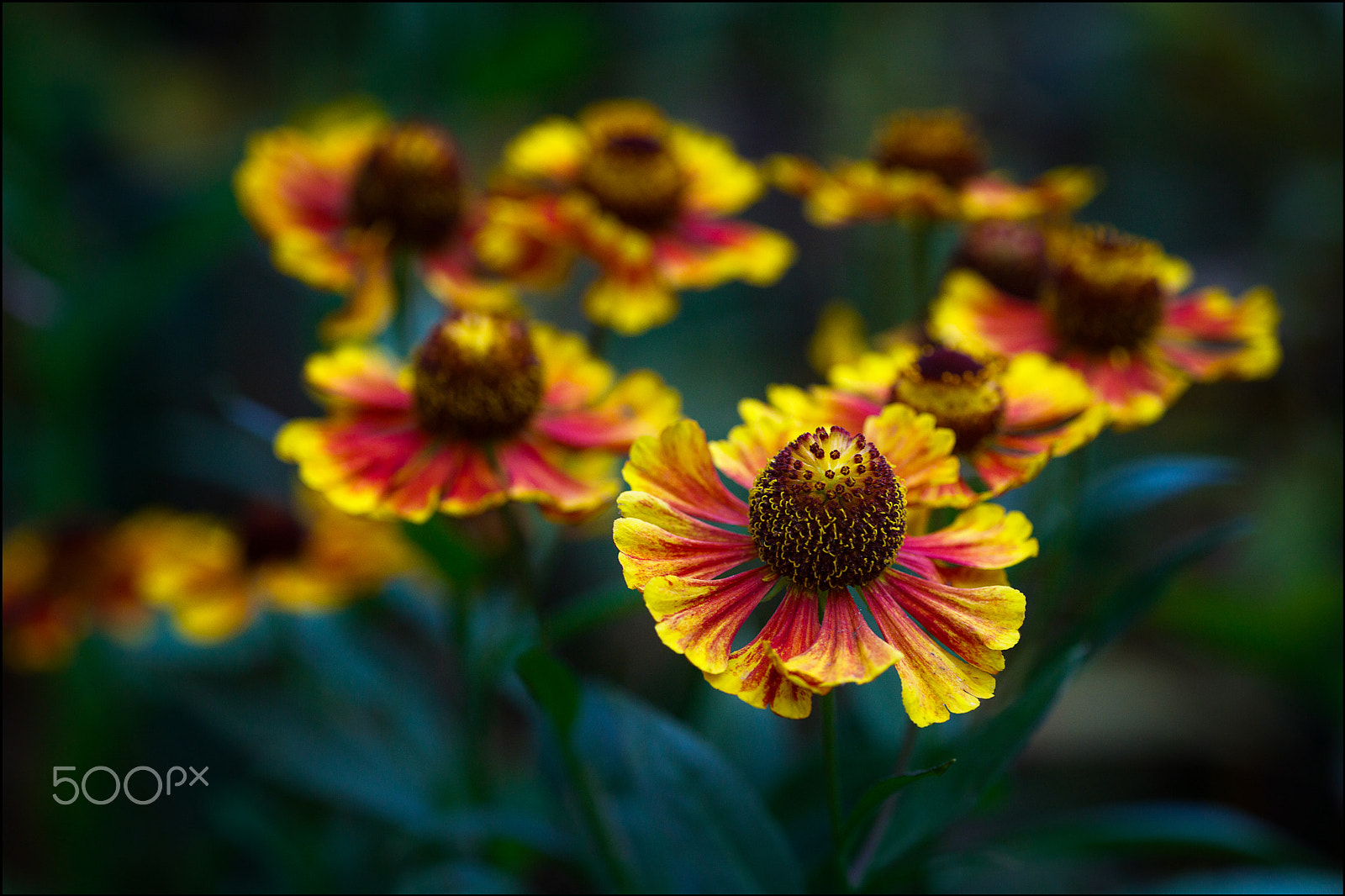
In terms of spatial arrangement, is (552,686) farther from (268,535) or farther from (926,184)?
(268,535)

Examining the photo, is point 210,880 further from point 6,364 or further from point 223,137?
point 223,137

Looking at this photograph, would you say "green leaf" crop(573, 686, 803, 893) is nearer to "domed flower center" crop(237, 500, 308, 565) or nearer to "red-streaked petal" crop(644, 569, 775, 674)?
"red-streaked petal" crop(644, 569, 775, 674)

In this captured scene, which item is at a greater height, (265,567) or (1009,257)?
(1009,257)

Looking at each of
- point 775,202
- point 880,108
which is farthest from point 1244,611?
point 775,202

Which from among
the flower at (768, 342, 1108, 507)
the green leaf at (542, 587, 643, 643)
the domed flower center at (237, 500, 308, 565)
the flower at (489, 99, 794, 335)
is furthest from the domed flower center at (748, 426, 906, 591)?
the domed flower center at (237, 500, 308, 565)

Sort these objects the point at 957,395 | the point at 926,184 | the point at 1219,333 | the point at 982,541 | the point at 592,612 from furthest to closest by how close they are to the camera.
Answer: the point at 926,184
the point at 1219,333
the point at 592,612
the point at 957,395
the point at 982,541

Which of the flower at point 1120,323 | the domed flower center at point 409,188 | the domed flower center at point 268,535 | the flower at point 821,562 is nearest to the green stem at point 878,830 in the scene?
the flower at point 821,562

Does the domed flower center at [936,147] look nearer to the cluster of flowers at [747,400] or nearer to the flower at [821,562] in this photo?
the cluster of flowers at [747,400]

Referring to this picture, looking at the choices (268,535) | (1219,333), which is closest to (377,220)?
(268,535)
